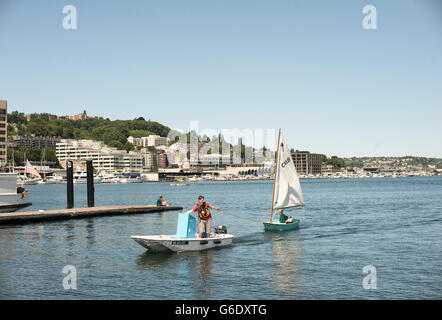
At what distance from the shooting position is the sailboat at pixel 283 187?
142 feet

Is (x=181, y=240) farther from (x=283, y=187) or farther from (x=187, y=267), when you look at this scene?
(x=283, y=187)

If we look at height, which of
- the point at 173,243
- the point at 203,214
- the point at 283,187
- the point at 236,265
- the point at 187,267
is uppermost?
the point at 283,187

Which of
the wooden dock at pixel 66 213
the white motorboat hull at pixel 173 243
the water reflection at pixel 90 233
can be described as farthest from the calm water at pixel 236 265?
the wooden dock at pixel 66 213

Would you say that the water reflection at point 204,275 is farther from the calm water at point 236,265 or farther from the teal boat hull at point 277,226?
the teal boat hull at point 277,226

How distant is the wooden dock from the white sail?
25.3m

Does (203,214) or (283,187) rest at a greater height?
(283,187)

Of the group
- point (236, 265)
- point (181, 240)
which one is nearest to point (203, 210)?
point (181, 240)

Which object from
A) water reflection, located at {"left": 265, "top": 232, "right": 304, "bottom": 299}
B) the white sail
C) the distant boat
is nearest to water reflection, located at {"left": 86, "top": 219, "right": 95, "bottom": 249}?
the distant boat

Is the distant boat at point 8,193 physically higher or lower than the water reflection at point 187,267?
higher

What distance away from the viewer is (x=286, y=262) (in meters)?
29.4

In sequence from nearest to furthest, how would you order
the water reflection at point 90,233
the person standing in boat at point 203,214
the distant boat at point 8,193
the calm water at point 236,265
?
the calm water at point 236,265, the person standing in boat at point 203,214, the water reflection at point 90,233, the distant boat at point 8,193

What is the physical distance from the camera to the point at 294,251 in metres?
33.6

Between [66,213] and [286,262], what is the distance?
3423 cm
